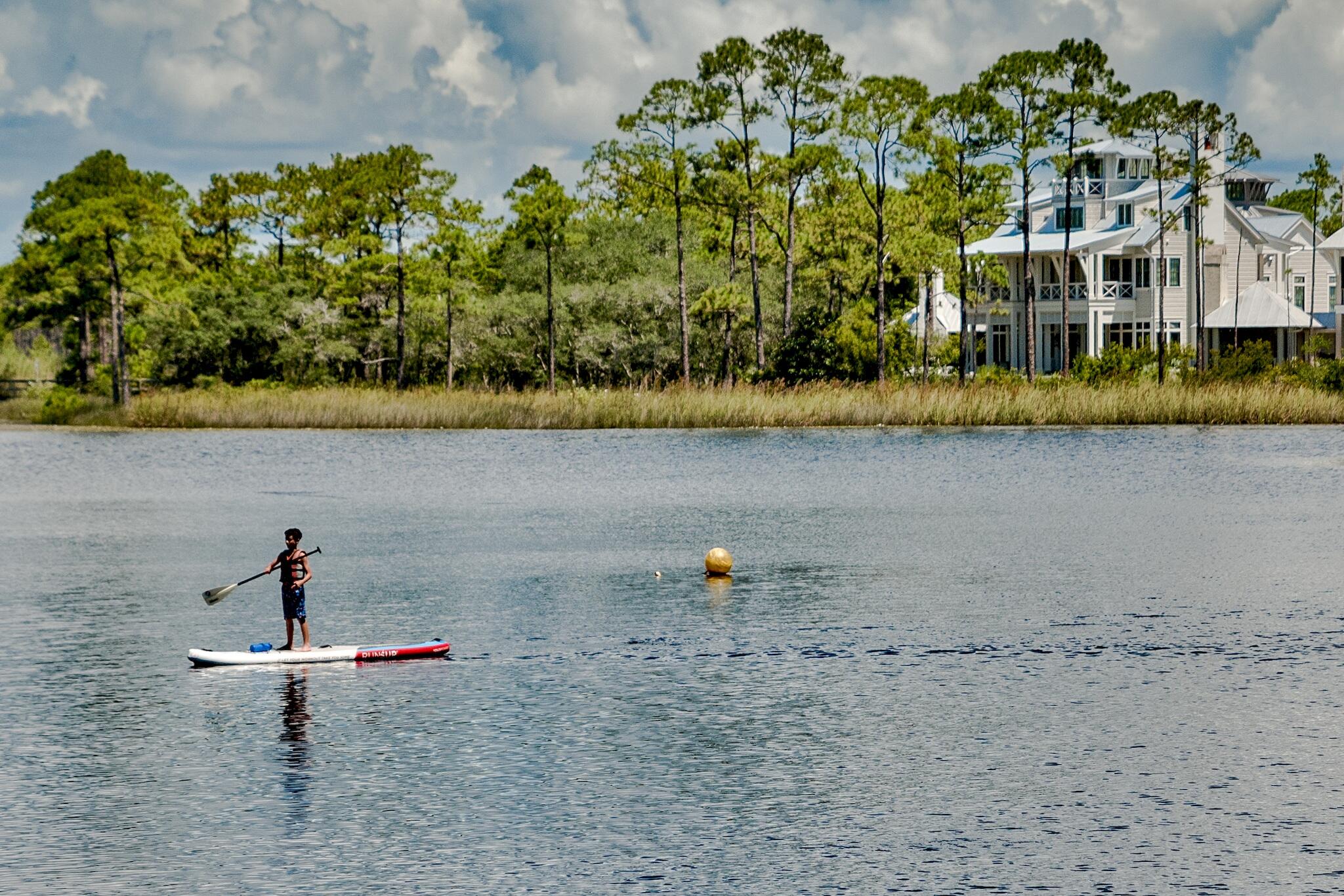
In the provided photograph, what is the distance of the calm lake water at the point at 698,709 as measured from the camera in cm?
951

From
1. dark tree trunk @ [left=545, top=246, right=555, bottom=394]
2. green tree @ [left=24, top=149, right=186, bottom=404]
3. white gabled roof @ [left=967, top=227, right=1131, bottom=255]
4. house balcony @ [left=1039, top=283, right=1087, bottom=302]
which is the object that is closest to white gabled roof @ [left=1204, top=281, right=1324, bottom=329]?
white gabled roof @ [left=967, top=227, right=1131, bottom=255]

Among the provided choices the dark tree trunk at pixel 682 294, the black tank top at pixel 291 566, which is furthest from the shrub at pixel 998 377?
the black tank top at pixel 291 566

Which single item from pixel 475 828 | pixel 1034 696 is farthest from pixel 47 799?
pixel 1034 696

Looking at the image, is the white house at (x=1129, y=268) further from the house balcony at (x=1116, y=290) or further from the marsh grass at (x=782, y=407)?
the marsh grass at (x=782, y=407)

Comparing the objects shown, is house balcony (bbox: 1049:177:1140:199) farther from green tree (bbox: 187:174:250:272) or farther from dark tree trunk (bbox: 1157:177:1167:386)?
green tree (bbox: 187:174:250:272)

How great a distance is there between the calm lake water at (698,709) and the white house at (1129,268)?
194 ft

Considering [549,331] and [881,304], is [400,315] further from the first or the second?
[881,304]

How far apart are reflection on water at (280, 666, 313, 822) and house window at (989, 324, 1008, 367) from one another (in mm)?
81262

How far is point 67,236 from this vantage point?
3285 inches

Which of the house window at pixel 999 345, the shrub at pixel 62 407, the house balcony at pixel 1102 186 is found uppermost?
the house balcony at pixel 1102 186

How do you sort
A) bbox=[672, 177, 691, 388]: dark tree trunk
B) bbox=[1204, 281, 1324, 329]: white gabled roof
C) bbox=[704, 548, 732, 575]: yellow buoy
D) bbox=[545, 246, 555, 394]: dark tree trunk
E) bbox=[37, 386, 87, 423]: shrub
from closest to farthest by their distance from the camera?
bbox=[704, 548, 732, 575]: yellow buoy, bbox=[672, 177, 691, 388]: dark tree trunk, bbox=[545, 246, 555, 394]: dark tree trunk, bbox=[37, 386, 87, 423]: shrub, bbox=[1204, 281, 1324, 329]: white gabled roof

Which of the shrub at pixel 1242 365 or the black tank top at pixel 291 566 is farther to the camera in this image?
the shrub at pixel 1242 365

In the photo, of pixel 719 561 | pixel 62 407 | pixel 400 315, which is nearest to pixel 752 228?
pixel 400 315

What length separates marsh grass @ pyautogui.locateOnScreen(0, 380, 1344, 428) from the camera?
59156 mm
